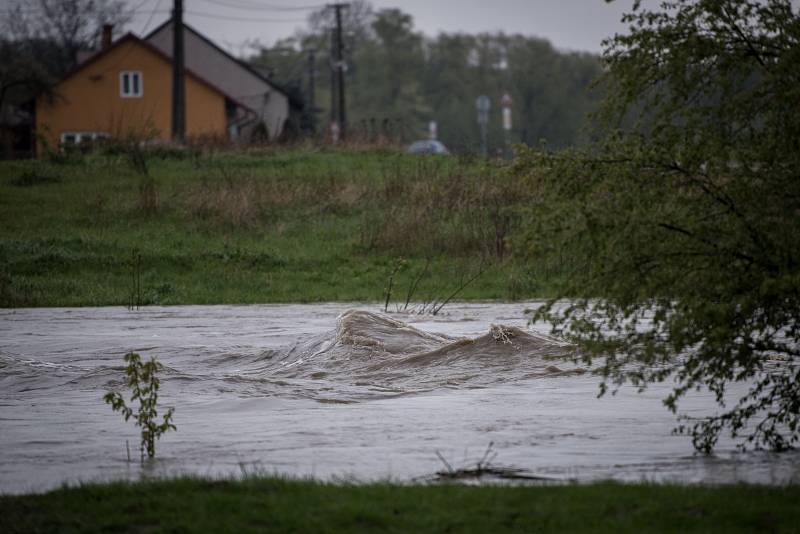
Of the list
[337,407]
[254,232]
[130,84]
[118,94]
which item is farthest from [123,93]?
[337,407]

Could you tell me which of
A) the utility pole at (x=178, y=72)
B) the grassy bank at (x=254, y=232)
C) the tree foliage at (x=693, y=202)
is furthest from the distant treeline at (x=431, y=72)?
the tree foliage at (x=693, y=202)

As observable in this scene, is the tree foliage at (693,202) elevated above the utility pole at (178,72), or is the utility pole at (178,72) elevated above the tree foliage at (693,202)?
the utility pole at (178,72)

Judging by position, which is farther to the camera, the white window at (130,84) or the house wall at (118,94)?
the white window at (130,84)

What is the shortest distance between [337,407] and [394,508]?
509 centimetres

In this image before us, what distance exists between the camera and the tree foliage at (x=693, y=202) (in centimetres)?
863

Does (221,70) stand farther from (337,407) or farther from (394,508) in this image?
(394,508)

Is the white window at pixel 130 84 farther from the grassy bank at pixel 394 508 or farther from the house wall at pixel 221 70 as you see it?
the grassy bank at pixel 394 508

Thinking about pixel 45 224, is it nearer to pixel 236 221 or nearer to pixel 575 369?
pixel 236 221

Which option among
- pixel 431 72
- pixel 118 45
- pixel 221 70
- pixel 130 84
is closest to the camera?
pixel 118 45

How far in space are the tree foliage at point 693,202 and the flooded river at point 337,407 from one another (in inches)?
31.9

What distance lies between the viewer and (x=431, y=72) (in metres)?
120

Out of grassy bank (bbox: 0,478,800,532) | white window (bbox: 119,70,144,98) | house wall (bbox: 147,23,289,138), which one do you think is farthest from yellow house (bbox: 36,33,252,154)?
grassy bank (bbox: 0,478,800,532)

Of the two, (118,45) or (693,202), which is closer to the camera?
(693,202)

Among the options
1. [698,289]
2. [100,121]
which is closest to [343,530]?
[698,289]
